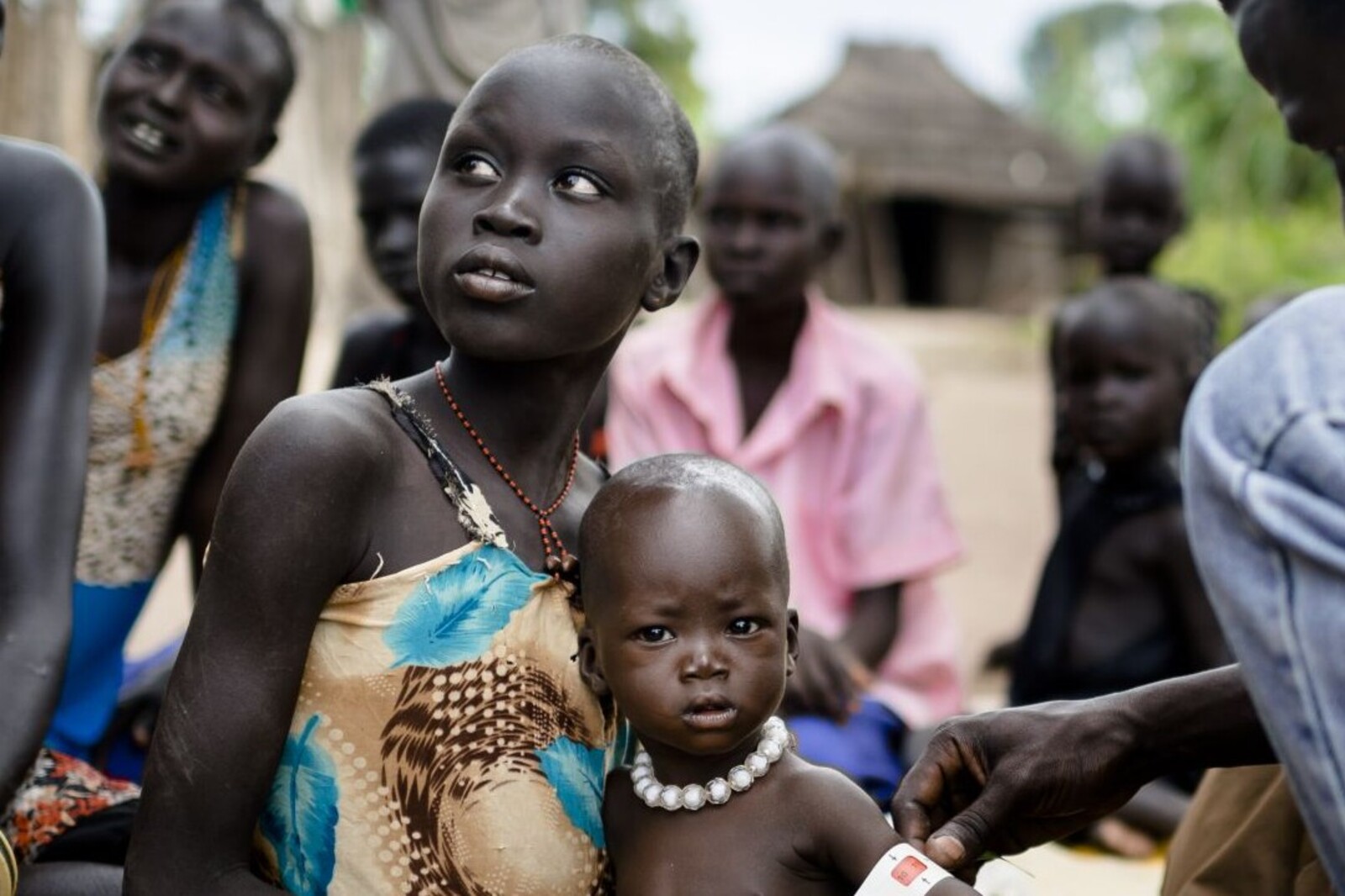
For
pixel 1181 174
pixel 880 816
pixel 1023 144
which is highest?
pixel 880 816

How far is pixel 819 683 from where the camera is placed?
128 inches

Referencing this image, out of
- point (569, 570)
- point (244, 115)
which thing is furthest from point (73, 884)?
point (244, 115)

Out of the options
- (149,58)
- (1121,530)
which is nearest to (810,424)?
(1121,530)

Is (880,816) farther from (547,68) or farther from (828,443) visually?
(828,443)

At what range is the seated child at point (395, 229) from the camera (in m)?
3.72

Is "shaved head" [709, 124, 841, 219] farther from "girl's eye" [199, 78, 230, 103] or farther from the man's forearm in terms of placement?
the man's forearm

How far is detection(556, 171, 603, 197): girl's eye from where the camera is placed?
79.5 inches

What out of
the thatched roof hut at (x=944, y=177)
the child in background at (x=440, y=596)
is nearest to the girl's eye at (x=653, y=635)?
the child in background at (x=440, y=596)

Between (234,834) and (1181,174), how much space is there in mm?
5544

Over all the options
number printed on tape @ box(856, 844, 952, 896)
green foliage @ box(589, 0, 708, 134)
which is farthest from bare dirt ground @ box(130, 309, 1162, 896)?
green foliage @ box(589, 0, 708, 134)

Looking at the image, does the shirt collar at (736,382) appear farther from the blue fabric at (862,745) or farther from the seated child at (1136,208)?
the seated child at (1136,208)

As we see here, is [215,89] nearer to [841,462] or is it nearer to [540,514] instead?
[540,514]

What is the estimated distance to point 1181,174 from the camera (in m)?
6.54

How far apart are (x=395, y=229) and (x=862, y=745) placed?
165 cm
